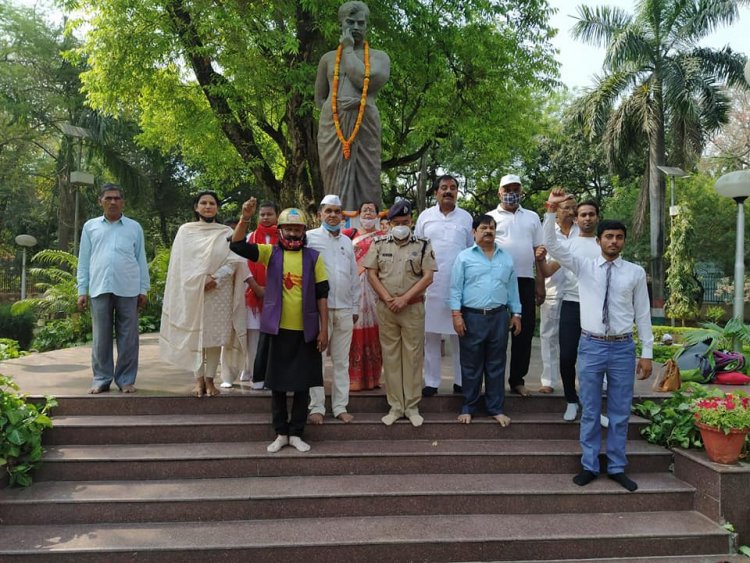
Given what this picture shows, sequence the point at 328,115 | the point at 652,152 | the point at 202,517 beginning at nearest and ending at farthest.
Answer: the point at 202,517, the point at 328,115, the point at 652,152

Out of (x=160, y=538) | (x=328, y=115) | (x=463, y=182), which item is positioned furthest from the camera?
(x=463, y=182)

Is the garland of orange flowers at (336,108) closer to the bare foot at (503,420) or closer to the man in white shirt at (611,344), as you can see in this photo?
the man in white shirt at (611,344)

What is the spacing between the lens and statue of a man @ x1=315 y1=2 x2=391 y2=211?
634 cm

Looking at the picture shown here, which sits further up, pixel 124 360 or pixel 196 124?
pixel 196 124

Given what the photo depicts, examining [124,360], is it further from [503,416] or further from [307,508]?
[503,416]

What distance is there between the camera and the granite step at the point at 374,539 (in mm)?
3301

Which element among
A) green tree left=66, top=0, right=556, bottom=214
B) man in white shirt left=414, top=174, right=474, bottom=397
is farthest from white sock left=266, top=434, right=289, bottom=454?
green tree left=66, top=0, right=556, bottom=214

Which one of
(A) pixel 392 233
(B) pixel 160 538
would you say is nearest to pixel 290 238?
(A) pixel 392 233

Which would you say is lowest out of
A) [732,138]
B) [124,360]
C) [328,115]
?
[124,360]

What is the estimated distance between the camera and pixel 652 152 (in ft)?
61.9

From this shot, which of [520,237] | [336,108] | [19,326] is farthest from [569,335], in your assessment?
[19,326]

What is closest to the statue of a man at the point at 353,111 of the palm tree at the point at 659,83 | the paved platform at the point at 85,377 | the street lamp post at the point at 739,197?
the paved platform at the point at 85,377

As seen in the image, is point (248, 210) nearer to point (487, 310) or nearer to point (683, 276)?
point (487, 310)

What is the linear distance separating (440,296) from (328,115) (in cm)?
296
